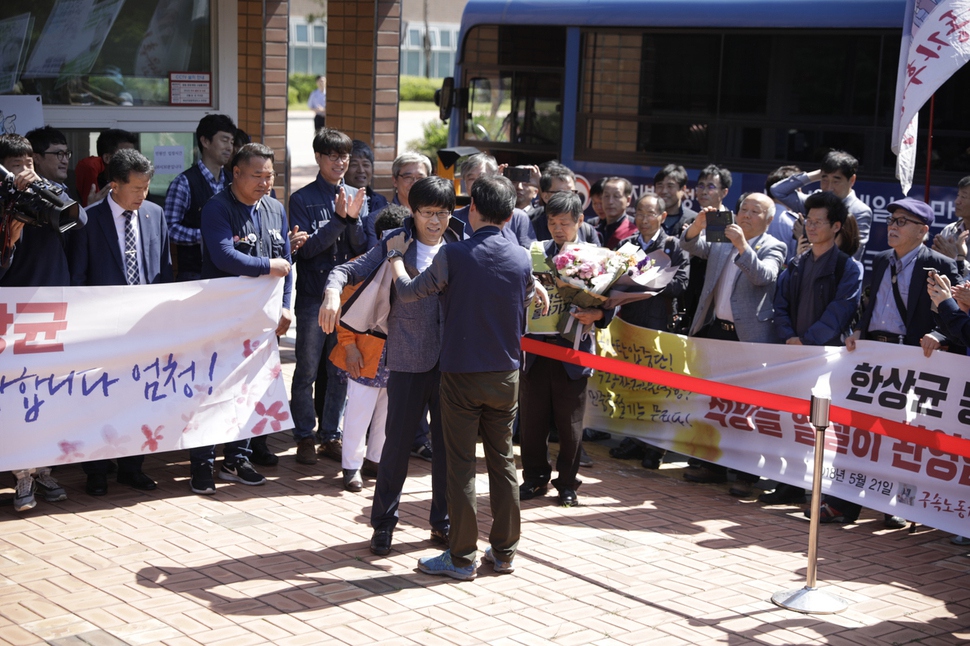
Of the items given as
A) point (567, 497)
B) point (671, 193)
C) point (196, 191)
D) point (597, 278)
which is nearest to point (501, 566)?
point (567, 497)

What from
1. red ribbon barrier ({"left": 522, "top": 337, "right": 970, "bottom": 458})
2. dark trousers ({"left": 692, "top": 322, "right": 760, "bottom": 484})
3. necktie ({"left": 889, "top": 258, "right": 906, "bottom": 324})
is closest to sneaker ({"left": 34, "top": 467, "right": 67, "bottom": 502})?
red ribbon barrier ({"left": 522, "top": 337, "right": 970, "bottom": 458})

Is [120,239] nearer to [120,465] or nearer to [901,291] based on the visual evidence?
[120,465]

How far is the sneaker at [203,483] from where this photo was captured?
666cm

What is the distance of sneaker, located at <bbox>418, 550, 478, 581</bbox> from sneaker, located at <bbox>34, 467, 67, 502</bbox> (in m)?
2.33

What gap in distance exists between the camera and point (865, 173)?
32.5ft

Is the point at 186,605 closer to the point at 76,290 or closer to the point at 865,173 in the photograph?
the point at 76,290

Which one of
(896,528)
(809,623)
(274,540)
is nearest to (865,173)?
(896,528)

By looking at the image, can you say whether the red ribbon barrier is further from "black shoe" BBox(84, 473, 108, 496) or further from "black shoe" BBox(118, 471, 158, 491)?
"black shoe" BBox(84, 473, 108, 496)

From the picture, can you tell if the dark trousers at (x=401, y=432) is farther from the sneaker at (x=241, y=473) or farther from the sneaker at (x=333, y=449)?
the sneaker at (x=333, y=449)

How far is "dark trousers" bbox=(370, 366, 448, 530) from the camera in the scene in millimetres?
5660

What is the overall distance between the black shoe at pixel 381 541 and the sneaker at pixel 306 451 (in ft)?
5.49

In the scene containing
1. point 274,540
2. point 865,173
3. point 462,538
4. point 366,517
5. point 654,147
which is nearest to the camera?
point 462,538

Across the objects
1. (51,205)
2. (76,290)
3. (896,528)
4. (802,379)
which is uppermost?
(51,205)

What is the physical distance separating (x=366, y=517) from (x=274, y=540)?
639mm
